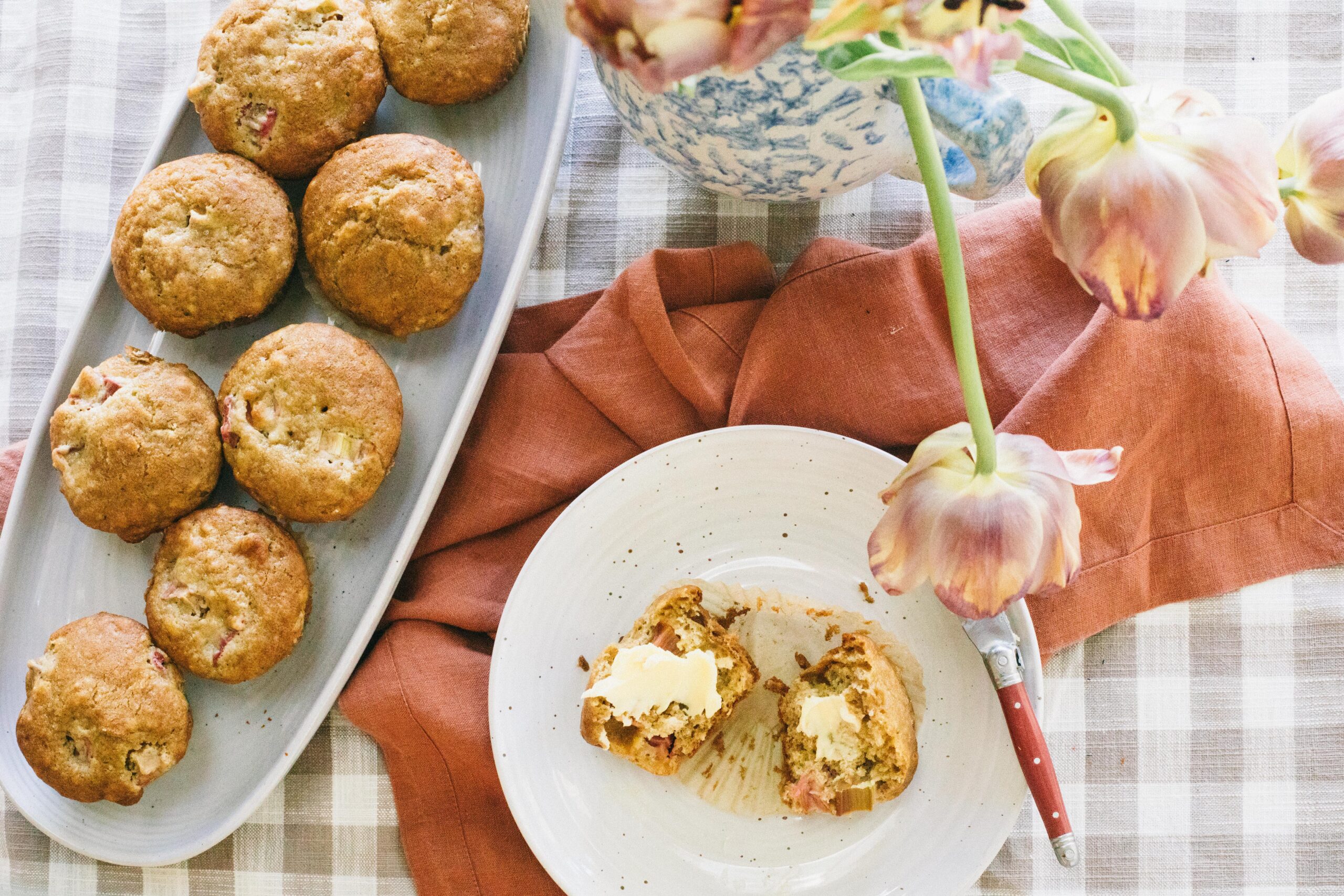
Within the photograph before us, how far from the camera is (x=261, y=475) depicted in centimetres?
142

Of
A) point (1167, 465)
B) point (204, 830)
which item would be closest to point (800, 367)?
point (1167, 465)

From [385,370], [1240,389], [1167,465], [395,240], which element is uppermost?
[395,240]

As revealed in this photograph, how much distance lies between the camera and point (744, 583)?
152cm

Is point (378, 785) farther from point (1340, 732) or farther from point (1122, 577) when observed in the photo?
point (1340, 732)

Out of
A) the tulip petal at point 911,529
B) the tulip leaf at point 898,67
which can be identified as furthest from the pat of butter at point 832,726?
the tulip leaf at point 898,67

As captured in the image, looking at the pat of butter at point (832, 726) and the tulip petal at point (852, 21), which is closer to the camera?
the tulip petal at point (852, 21)

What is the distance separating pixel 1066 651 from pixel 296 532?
1123mm

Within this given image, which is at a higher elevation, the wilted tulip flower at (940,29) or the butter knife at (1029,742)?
the wilted tulip flower at (940,29)

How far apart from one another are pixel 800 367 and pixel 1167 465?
541 mm

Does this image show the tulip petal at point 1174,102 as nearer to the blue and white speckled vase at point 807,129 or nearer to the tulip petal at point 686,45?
the blue and white speckled vase at point 807,129

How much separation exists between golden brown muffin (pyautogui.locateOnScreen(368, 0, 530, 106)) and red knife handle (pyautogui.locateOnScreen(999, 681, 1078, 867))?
3.55ft

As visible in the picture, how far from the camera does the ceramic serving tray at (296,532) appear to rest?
1.48 m

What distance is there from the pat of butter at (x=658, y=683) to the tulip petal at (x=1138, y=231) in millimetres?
790

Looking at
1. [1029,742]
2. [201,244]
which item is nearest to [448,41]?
[201,244]
